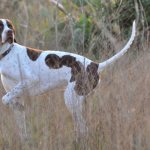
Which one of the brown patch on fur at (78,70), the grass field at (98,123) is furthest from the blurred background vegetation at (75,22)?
the grass field at (98,123)

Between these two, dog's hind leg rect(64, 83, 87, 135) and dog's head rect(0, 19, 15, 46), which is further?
dog's head rect(0, 19, 15, 46)

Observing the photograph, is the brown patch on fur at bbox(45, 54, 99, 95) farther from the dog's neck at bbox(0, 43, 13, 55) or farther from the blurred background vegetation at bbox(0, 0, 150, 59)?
the blurred background vegetation at bbox(0, 0, 150, 59)

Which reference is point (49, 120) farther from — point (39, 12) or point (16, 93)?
point (39, 12)

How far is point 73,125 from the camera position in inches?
194

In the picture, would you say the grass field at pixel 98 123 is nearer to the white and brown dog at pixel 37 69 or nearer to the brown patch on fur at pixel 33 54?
the white and brown dog at pixel 37 69

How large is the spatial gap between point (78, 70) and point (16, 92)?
541 mm

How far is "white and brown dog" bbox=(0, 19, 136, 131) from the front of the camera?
5578 millimetres

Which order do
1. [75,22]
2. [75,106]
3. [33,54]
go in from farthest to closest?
[75,22] < [33,54] < [75,106]

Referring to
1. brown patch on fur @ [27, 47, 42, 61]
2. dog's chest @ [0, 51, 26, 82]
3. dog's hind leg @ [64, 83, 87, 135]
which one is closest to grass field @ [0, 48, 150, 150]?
dog's hind leg @ [64, 83, 87, 135]

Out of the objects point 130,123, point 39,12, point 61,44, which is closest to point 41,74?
point 130,123

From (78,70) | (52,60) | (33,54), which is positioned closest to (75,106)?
(78,70)

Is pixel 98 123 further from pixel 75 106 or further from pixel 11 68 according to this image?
pixel 11 68

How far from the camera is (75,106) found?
16.4ft

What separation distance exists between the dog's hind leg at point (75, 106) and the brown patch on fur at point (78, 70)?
6 centimetres
